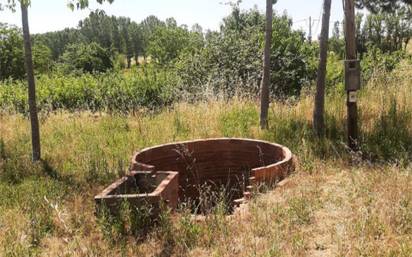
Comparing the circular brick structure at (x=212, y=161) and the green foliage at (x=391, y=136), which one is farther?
the circular brick structure at (x=212, y=161)

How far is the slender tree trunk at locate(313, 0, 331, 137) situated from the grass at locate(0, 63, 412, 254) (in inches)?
5.9

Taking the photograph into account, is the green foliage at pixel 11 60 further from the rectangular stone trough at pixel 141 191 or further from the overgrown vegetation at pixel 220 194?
the rectangular stone trough at pixel 141 191

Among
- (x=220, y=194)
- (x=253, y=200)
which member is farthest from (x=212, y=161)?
(x=220, y=194)

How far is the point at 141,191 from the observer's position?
3.93m

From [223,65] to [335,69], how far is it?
3.38 meters

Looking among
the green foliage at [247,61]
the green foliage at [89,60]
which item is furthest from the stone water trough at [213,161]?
the green foliage at [89,60]

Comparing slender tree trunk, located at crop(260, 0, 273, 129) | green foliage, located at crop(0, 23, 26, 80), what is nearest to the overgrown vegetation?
slender tree trunk, located at crop(260, 0, 273, 129)

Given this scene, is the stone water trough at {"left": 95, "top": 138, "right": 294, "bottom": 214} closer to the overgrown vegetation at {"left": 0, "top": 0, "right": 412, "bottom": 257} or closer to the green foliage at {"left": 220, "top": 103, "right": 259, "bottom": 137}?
the overgrown vegetation at {"left": 0, "top": 0, "right": 412, "bottom": 257}

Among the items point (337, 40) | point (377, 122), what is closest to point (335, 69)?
point (377, 122)

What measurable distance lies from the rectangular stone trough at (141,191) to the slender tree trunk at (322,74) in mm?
2410

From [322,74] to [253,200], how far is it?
2439mm

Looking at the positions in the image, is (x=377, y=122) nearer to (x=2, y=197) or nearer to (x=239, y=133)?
(x=239, y=133)

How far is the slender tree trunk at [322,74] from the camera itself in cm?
529

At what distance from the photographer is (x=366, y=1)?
830cm
